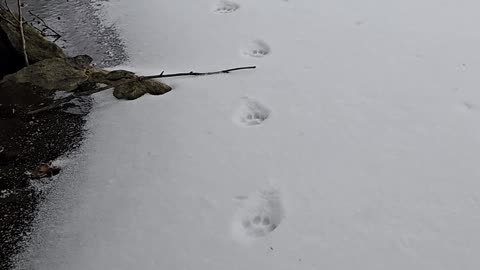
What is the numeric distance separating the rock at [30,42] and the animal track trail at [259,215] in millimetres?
1704

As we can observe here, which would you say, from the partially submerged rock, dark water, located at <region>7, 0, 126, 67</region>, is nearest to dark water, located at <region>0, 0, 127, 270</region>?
dark water, located at <region>7, 0, 126, 67</region>

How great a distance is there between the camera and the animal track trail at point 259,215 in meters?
1.56

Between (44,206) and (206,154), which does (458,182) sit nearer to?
(206,154)

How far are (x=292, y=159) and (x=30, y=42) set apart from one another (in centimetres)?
182

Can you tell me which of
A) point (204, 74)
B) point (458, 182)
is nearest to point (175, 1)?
point (204, 74)

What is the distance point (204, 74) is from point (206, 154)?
2.34 feet

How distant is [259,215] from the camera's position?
5.30 feet

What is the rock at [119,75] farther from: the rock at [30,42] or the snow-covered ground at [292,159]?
the rock at [30,42]

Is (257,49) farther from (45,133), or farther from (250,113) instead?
(45,133)

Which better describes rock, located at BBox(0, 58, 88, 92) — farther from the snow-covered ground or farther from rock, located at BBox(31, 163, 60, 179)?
rock, located at BBox(31, 163, 60, 179)

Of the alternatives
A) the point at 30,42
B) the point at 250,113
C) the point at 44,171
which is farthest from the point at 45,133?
the point at 250,113

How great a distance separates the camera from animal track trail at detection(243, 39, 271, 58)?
267cm

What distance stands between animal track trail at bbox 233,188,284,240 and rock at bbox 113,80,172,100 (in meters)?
0.95

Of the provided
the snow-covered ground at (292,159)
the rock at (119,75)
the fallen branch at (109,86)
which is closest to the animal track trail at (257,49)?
the snow-covered ground at (292,159)
